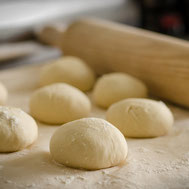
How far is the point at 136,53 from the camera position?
2242 millimetres

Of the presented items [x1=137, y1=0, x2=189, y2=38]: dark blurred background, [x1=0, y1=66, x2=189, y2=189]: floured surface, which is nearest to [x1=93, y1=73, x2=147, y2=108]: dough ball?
[x1=0, y1=66, x2=189, y2=189]: floured surface

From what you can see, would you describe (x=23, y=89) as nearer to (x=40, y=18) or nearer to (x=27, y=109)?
(x=27, y=109)

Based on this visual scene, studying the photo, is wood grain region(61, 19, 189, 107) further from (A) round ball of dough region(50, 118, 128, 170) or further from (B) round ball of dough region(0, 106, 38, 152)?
(B) round ball of dough region(0, 106, 38, 152)

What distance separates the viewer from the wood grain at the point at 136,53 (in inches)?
80.8

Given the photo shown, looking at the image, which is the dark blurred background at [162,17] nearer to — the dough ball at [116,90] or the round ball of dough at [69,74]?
the round ball of dough at [69,74]

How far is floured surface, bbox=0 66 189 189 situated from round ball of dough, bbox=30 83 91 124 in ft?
0.37

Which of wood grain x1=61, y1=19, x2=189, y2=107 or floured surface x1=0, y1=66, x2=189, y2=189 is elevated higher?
wood grain x1=61, y1=19, x2=189, y2=107

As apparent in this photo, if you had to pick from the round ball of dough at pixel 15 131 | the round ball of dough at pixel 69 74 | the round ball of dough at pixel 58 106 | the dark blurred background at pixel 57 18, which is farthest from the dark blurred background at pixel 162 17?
the round ball of dough at pixel 15 131

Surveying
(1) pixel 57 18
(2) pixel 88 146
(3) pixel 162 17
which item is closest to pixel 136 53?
(2) pixel 88 146

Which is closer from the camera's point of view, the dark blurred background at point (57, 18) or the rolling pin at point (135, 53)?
the rolling pin at point (135, 53)

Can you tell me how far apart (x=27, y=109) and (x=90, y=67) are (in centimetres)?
63

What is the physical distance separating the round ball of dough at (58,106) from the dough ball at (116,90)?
0.54 feet

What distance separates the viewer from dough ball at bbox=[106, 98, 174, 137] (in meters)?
1.72

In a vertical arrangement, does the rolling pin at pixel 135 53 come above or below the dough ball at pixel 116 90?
above
